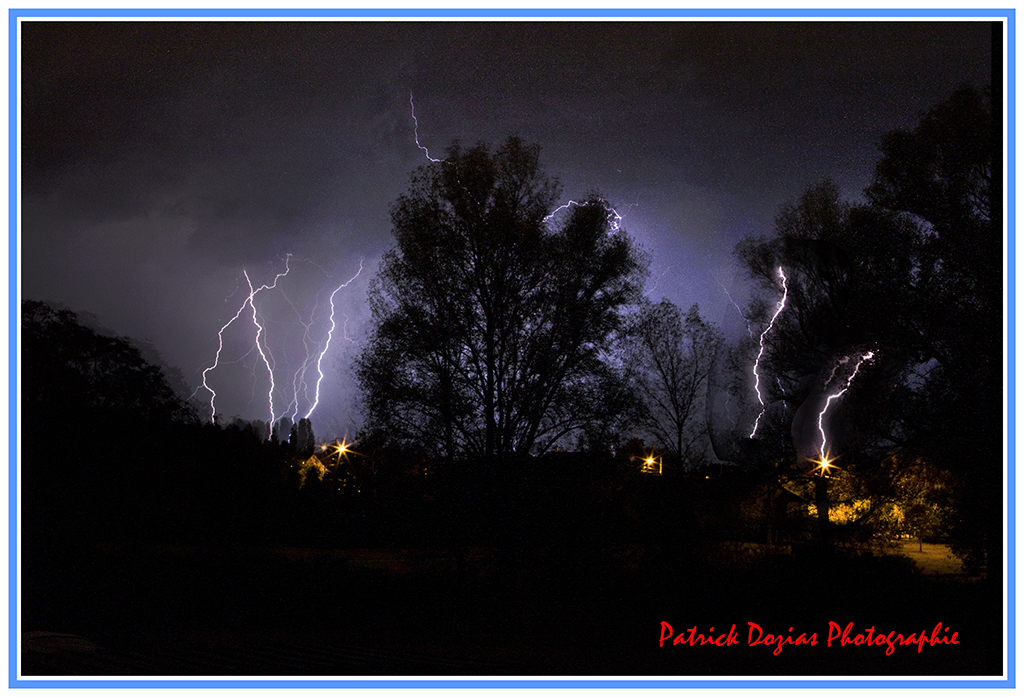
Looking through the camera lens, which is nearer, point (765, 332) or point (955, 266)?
point (955, 266)

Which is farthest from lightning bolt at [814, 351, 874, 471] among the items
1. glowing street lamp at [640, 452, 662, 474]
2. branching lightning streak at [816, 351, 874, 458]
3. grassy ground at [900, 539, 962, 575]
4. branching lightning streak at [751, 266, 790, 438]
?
glowing street lamp at [640, 452, 662, 474]

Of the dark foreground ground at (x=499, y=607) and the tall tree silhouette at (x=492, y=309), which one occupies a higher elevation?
the tall tree silhouette at (x=492, y=309)

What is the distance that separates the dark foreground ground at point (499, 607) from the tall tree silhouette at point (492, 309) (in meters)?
1.30

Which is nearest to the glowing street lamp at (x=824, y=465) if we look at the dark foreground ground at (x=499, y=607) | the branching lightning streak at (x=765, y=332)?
the branching lightning streak at (x=765, y=332)

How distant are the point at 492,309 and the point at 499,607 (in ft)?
9.13

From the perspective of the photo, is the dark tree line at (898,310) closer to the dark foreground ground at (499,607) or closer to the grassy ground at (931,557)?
the grassy ground at (931,557)

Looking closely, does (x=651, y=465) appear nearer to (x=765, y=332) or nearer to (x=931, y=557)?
(x=765, y=332)

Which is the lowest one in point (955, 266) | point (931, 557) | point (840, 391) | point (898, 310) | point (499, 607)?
point (499, 607)

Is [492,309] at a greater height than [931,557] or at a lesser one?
greater

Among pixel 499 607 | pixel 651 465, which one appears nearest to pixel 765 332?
pixel 651 465

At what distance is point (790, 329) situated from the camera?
6.84 metres

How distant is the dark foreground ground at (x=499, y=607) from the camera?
497 cm

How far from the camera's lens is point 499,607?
19.0ft
